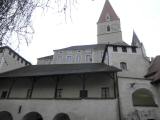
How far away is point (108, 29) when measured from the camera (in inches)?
1596

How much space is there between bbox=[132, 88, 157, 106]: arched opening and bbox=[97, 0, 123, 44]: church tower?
2674 cm

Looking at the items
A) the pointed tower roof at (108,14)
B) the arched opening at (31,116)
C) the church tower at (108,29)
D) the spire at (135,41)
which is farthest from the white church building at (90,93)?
the pointed tower roof at (108,14)

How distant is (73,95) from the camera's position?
1359 centimetres

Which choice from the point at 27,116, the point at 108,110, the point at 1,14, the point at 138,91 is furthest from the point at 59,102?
the point at 1,14

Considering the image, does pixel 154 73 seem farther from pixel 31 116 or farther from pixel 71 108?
pixel 31 116

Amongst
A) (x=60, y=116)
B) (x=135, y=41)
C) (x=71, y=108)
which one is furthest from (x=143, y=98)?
(x=135, y=41)

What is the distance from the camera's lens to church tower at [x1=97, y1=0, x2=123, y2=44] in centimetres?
3891

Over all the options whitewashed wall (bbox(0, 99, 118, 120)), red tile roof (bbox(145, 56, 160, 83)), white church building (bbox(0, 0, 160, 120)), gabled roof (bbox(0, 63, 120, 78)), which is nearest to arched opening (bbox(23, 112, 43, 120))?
white church building (bbox(0, 0, 160, 120))

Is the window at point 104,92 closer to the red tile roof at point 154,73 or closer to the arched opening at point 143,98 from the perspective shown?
the arched opening at point 143,98

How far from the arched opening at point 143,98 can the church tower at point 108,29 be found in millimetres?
26735

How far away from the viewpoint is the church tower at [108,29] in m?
38.9

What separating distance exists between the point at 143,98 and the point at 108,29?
30.3 m

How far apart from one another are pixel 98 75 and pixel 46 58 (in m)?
24.6

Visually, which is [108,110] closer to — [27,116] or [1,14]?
[27,116]
